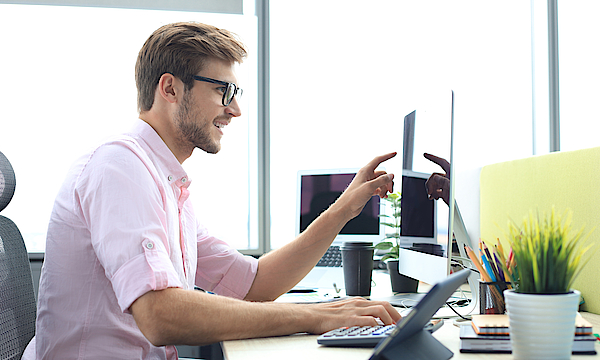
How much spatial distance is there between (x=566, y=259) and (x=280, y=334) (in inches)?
20.6

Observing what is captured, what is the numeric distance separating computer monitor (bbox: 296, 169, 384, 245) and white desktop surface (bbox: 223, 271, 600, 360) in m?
0.90

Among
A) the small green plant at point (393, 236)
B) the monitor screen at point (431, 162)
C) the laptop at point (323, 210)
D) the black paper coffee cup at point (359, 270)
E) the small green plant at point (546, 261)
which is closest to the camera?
the small green plant at point (546, 261)

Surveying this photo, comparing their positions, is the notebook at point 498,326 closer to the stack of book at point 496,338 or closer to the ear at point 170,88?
the stack of book at point 496,338

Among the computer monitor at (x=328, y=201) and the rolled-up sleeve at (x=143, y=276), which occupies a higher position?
the computer monitor at (x=328, y=201)

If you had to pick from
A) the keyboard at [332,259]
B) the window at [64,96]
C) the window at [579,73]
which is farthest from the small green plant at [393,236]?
the window at [579,73]

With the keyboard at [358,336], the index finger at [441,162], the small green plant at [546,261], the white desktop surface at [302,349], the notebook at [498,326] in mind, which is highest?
the index finger at [441,162]

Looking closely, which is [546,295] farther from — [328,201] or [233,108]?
[328,201]

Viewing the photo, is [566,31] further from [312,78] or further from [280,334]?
[280,334]

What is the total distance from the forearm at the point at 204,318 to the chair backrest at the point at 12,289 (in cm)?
38

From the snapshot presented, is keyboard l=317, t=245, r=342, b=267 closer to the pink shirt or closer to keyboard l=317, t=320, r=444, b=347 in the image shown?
the pink shirt

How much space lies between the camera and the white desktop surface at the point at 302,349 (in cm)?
78

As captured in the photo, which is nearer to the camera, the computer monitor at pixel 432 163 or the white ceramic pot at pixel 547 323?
the white ceramic pot at pixel 547 323

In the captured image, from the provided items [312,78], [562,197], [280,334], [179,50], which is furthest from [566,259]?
[312,78]

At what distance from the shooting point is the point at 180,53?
49.8 inches
